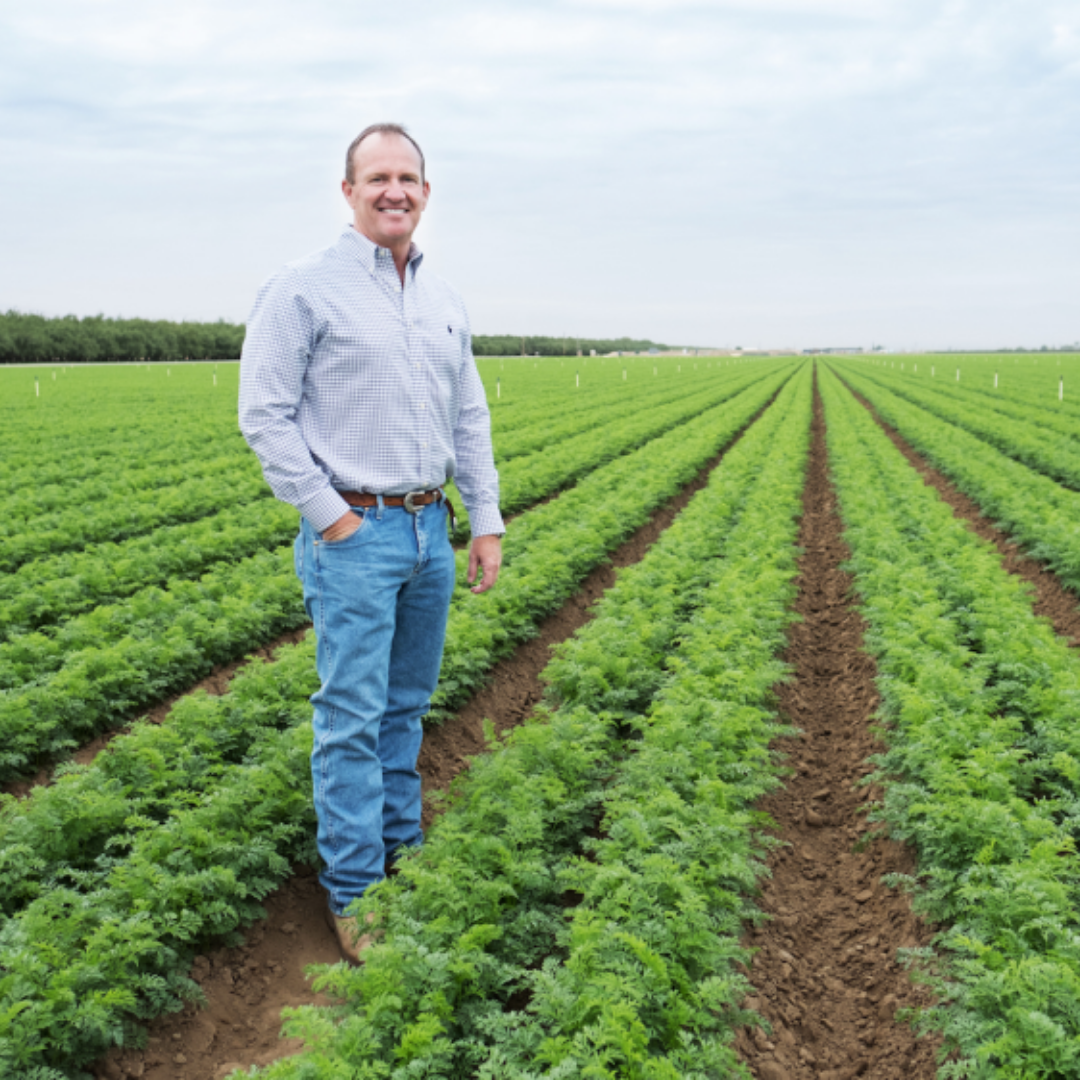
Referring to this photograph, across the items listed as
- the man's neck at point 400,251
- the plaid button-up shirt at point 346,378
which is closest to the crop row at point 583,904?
the plaid button-up shirt at point 346,378

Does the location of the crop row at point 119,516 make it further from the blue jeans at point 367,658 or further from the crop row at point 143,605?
the blue jeans at point 367,658

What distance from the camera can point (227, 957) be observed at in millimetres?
4113

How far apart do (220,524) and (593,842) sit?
9.08 meters

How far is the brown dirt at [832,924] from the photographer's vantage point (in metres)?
3.71

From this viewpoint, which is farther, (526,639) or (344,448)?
(526,639)

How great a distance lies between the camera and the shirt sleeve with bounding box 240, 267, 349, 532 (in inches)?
135

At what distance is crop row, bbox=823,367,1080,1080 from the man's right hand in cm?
307

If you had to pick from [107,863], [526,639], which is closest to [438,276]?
[107,863]

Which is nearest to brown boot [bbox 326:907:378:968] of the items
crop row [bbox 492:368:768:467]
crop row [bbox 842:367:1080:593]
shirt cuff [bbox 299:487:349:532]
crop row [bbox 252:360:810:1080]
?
crop row [bbox 252:360:810:1080]

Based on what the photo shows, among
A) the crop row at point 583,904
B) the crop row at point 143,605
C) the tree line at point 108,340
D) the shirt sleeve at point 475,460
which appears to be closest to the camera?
the crop row at point 583,904

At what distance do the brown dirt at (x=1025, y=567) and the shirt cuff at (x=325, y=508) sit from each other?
734 cm

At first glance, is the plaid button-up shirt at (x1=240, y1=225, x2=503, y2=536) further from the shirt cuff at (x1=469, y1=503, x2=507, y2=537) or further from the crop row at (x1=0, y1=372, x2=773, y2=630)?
the crop row at (x1=0, y1=372, x2=773, y2=630)

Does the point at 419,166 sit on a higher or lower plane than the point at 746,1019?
higher

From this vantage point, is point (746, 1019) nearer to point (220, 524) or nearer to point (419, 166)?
point (419, 166)
